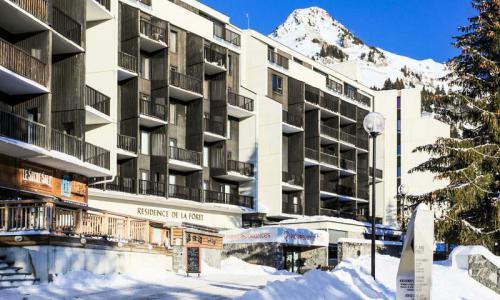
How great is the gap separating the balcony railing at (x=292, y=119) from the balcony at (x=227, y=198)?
849 cm

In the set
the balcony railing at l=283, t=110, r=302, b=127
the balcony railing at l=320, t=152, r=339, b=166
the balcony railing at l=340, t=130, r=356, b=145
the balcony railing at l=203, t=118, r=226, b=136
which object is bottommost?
the balcony railing at l=320, t=152, r=339, b=166

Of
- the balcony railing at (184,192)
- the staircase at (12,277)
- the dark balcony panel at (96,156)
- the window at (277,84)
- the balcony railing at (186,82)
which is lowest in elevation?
the staircase at (12,277)

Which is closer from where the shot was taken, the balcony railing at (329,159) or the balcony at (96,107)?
the balcony at (96,107)

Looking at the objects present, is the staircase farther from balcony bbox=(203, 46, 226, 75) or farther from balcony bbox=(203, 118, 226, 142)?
balcony bbox=(203, 46, 226, 75)

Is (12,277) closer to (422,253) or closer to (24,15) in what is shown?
(422,253)

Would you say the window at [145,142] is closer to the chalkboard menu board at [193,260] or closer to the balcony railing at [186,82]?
the balcony railing at [186,82]

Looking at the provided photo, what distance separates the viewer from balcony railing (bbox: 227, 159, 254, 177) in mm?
53153

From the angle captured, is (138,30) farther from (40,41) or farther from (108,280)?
(108,280)

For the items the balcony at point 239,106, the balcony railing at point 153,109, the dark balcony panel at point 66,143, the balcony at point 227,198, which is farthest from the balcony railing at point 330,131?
the dark balcony panel at point 66,143

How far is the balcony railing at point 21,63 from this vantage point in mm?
24375

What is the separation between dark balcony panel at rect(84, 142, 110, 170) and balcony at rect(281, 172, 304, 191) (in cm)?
2848

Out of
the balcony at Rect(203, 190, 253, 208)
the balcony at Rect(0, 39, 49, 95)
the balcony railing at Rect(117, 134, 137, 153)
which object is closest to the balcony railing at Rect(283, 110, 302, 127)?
the balcony at Rect(203, 190, 253, 208)

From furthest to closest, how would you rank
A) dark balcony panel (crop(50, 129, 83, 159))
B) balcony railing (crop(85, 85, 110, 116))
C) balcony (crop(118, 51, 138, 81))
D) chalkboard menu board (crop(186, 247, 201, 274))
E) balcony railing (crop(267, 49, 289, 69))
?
1. balcony railing (crop(267, 49, 289, 69))
2. balcony (crop(118, 51, 138, 81))
3. balcony railing (crop(85, 85, 110, 116))
4. dark balcony panel (crop(50, 129, 83, 159))
5. chalkboard menu board (crop(186, 247, 201, 274))

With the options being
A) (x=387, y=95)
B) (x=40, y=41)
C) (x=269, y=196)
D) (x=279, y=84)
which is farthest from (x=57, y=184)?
(x=387, y=95)
